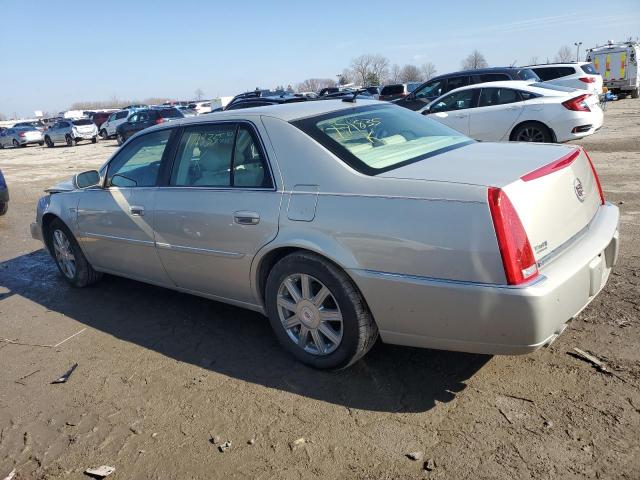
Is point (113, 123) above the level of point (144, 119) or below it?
below

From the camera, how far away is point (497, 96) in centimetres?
1078

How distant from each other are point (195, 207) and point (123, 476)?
1.79m

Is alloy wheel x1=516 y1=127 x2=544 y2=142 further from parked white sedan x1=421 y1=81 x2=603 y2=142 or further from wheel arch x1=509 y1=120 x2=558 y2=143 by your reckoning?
wheel arch x1=509 y1=120 x2=558 y2=143

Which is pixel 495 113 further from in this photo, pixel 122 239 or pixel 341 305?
pixel 341 305

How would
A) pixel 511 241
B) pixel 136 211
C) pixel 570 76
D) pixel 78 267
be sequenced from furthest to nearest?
pixel 570 76, pixel 78 267, pixel 136 211, pixel 511 241

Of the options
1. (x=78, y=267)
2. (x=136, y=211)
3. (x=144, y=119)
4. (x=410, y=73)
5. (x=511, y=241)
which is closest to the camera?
(x=511, y=241)

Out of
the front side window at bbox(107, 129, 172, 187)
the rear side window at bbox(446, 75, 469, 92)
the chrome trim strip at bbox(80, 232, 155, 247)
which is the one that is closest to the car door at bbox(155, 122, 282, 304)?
the chrome trim strip at bbox(80, 232, 155, 247)

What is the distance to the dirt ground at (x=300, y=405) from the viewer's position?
258 centimetres

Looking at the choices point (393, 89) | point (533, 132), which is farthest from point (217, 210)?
point (393, 89)

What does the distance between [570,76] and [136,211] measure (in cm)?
1818

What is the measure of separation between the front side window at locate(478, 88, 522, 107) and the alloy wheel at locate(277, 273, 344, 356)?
8650mm

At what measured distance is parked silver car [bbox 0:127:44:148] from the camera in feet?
113

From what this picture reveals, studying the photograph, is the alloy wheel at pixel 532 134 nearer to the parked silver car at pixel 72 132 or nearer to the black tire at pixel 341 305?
the black tire at pixel 341 305

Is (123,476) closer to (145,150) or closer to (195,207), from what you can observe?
(195,207)
